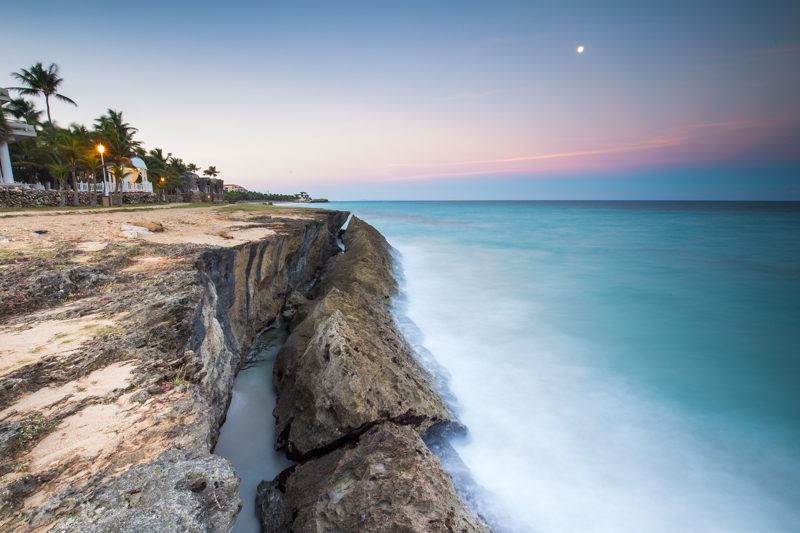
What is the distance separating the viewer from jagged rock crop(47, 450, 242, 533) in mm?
1599

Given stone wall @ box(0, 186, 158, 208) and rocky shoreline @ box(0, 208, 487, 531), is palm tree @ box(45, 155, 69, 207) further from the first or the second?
rocky shoreline @ box(0, 208, 487, 531)

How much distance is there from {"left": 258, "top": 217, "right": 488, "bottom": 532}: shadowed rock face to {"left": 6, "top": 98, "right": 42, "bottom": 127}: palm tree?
5444 centimetres

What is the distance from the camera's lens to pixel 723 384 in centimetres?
727

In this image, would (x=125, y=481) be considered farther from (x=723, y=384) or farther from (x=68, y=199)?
(x=68, y=199)

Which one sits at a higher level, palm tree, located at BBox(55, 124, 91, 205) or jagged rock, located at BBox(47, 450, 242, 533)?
palm tree, located at BBox(55, 124, 91, 205)

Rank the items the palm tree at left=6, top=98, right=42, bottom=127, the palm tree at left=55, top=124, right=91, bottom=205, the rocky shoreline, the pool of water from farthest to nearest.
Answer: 1. the palm tree at left=6, top=98, right=42, bottom=127
2. the palm tree at left=55, top=124, right=91, bottom=205
3. the pool of water
4. the rocky shoreline

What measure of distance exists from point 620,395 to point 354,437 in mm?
5780

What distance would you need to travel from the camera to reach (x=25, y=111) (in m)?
38.7

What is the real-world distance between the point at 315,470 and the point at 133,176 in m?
52.0

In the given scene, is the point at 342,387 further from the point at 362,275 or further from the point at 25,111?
the point at 25,111

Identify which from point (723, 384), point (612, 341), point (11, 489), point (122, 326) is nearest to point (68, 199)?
point (122, 326)

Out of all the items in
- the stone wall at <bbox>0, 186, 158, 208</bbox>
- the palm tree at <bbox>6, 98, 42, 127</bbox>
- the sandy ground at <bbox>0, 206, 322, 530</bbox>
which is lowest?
the sandy ground at <bbox>0, 206, 322, 530</bbox>

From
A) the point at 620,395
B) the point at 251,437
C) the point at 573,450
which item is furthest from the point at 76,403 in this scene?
the point at 620,395

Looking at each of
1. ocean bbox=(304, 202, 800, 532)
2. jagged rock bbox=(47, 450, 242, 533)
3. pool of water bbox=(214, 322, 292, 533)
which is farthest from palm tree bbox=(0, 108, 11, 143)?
jagged rock bbox=(47, 450, 242, 533)
